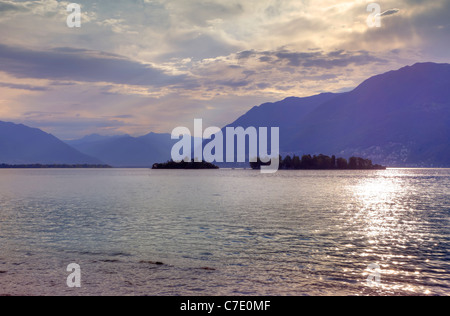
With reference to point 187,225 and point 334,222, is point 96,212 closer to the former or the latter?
point 187,225

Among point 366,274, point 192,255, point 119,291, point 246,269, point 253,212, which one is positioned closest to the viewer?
point 119,291

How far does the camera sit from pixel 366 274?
74.5 feet

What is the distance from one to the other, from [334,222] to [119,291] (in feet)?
107

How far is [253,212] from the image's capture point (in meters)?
57.6

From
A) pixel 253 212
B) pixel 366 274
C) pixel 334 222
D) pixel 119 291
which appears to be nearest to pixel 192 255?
pixel 119 291

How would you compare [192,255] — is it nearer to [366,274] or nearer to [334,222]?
[366,274]

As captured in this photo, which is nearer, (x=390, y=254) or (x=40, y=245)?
(x=390, y=254)

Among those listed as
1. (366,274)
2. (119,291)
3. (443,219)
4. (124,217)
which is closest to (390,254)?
(366,274)

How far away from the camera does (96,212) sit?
57.7m

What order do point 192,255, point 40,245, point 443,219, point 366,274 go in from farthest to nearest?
point 443,219, point 40,245, point 192,255, point 366,274
